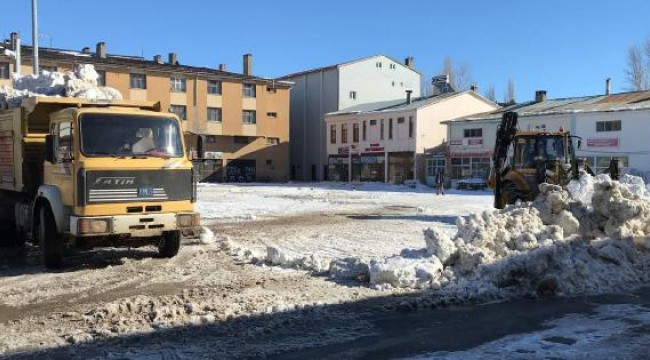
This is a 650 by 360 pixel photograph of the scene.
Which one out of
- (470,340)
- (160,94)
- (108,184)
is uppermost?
(160,94)

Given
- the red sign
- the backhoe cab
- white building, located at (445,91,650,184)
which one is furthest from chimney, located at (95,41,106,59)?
the backhoe cab

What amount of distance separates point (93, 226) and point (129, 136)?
1632 millimetres

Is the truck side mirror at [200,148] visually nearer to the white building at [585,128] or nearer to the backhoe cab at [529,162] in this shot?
the backhoe cab at [529,162]

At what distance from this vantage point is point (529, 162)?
1886cm

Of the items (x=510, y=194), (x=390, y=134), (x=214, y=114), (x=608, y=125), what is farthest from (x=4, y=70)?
(x=510, y=194)

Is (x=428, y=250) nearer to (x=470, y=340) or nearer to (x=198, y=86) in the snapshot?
(x=470, y=340)

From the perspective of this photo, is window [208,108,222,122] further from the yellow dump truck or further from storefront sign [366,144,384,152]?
the yellow dump truck

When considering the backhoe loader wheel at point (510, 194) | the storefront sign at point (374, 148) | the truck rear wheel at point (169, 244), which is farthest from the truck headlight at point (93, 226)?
the storefront sign at point (374, 148)

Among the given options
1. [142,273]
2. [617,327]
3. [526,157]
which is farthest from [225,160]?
[617,327]

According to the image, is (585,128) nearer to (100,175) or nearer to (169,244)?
(169,244)

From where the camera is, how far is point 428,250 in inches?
428

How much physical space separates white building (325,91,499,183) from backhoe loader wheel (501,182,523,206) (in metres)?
40.6

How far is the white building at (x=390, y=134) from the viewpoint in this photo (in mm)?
62844

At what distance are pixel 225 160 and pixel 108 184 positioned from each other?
62.6 metres
